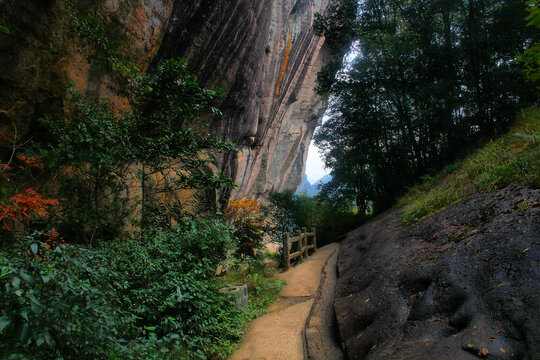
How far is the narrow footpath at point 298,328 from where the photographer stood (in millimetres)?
3936

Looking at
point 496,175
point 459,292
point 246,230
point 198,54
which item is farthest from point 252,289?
point 198,54

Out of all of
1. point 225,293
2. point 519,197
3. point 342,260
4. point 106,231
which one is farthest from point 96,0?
point 342,260

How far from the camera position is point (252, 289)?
6.65 metres

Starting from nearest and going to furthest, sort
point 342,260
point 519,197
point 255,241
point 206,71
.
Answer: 1. point 519,197
2. point 342,260
3. point 206,71
4. point 255,241

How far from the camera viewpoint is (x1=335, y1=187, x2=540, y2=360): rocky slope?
2.20 meters

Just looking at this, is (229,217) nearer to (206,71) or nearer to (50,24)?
(206,71)

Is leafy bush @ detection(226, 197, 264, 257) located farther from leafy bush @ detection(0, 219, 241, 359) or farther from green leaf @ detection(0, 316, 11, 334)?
green leaf @ detection(0, 316, 11, 334)

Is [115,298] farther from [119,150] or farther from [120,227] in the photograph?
[120,227]

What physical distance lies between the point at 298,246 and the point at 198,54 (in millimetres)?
6914

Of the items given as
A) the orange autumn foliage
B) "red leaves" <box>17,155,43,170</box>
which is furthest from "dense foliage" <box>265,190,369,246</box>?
"red leaves" <box>17,155,43,170</box>

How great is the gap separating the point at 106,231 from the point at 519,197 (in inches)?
228

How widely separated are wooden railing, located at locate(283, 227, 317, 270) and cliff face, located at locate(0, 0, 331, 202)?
346cm

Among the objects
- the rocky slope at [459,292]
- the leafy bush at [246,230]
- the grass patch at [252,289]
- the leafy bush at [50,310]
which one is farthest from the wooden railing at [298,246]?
the leafy bush at [50,310]

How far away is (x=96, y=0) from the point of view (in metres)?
4.91
